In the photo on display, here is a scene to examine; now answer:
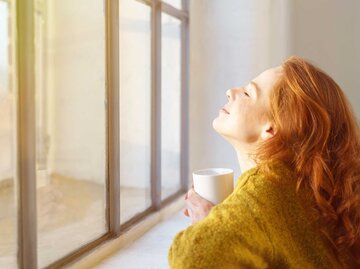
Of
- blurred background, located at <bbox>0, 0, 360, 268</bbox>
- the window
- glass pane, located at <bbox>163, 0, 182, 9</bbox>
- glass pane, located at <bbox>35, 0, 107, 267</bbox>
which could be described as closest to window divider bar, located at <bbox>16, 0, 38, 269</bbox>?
the window

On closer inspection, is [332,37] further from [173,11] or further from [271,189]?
[271,189]

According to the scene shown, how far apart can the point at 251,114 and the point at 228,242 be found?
351 mm

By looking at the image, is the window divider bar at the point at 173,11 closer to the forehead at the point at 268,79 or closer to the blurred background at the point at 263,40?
the blurred background at the point at 263,40

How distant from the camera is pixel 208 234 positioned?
92 cm

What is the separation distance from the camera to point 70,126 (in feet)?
8.13

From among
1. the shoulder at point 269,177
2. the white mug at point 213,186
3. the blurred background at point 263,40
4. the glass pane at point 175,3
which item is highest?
the glass pane at point 175,3

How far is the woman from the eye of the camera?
3.02 feet

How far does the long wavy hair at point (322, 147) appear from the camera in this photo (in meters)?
1.00

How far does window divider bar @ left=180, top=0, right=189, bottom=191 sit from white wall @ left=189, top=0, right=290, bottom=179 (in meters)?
0.14

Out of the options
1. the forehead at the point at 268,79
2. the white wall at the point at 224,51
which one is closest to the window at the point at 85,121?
the white wall at the point at 224,51

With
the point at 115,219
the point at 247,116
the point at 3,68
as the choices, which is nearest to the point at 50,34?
the point at 3,68

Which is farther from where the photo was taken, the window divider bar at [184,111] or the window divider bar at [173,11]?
the window divider bar at [184,111]

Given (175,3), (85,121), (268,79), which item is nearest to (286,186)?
(268,79)

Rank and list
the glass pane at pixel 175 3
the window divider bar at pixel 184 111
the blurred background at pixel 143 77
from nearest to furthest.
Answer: the blurred background at pixel 143 77
the glass pane at pixel 175 3
the window divider bar at pixel 184 111
